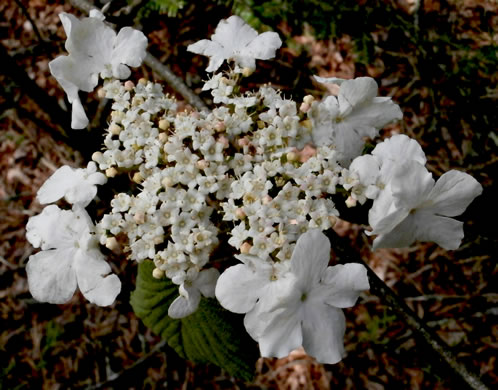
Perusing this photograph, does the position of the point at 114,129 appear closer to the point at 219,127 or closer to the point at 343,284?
the point at 219,127

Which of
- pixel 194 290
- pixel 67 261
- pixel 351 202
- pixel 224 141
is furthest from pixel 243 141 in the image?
pixel 67 261

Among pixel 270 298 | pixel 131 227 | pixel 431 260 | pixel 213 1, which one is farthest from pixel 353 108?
pixel 213 1

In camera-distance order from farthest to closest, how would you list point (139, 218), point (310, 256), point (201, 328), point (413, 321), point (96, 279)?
point (201, 328) < point (413, 321) < point (96, 279) < point (139, 218) < point (310, 256)

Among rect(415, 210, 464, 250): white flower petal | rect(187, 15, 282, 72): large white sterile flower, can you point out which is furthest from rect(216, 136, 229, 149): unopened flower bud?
rect(415, 210, 464, 250): white flower petal

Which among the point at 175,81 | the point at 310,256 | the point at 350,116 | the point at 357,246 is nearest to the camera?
the point at 310,256

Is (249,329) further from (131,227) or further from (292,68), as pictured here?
(292,68)

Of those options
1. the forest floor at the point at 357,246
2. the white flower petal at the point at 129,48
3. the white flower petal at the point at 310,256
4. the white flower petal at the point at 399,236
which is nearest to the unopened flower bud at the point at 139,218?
the white flower petal at the point at 310,256

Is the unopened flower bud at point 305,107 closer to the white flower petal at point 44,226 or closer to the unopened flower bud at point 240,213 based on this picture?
the unopened flower bud at point 240,213
